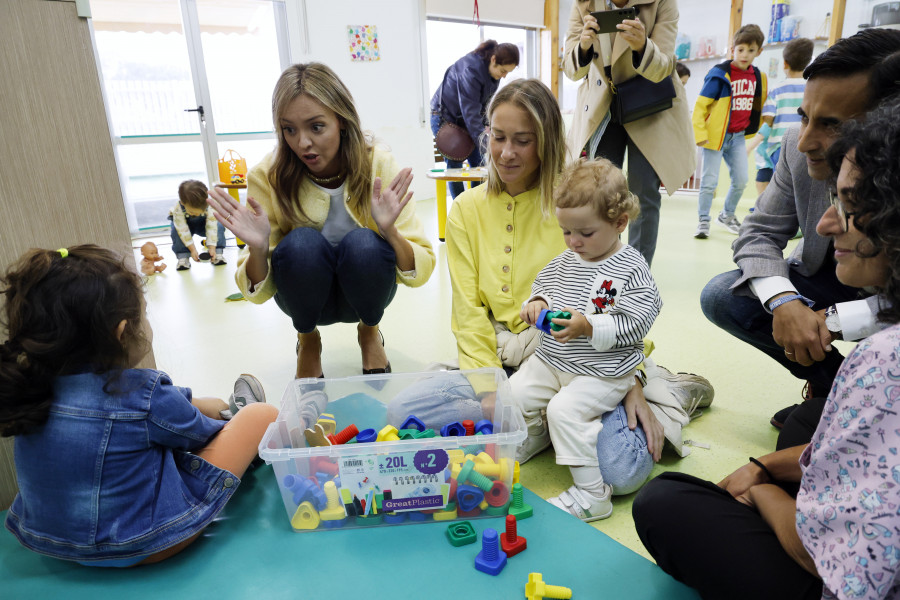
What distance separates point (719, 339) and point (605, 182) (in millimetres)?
999

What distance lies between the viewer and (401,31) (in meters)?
5.14

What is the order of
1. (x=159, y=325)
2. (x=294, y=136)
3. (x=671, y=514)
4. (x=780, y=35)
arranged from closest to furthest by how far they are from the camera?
(x=671, y=514) → (x=294, y=136) → (x=159, y=325) → (x=780, y=35)

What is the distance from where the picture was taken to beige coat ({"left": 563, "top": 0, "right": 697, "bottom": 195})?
5.89 ft

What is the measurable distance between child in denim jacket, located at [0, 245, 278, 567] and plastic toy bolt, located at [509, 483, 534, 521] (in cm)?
54

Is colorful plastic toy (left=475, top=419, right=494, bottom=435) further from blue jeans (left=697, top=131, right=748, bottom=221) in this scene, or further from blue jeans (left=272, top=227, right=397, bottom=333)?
blue jeans (left=697, top=131, right=748, bottom=221)

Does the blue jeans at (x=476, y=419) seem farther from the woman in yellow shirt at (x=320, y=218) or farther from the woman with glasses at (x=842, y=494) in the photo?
the woman in yellow shirt at (x=320, y=218)

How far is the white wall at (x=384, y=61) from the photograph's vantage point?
4.64 metres

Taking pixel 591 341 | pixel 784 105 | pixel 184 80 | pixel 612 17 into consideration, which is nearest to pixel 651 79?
pixel 612 17

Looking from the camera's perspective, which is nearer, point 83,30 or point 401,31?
point 83,30

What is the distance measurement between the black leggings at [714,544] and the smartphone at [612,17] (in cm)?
137

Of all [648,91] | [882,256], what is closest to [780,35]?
[648,91]

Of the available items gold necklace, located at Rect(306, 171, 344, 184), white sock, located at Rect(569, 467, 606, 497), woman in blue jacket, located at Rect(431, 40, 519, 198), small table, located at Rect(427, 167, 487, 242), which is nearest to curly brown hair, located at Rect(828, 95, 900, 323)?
white sock, located at Rect(569, 467, 606, 497)

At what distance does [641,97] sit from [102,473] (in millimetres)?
1695

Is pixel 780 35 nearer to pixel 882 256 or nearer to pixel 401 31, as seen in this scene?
pixel 401 31
